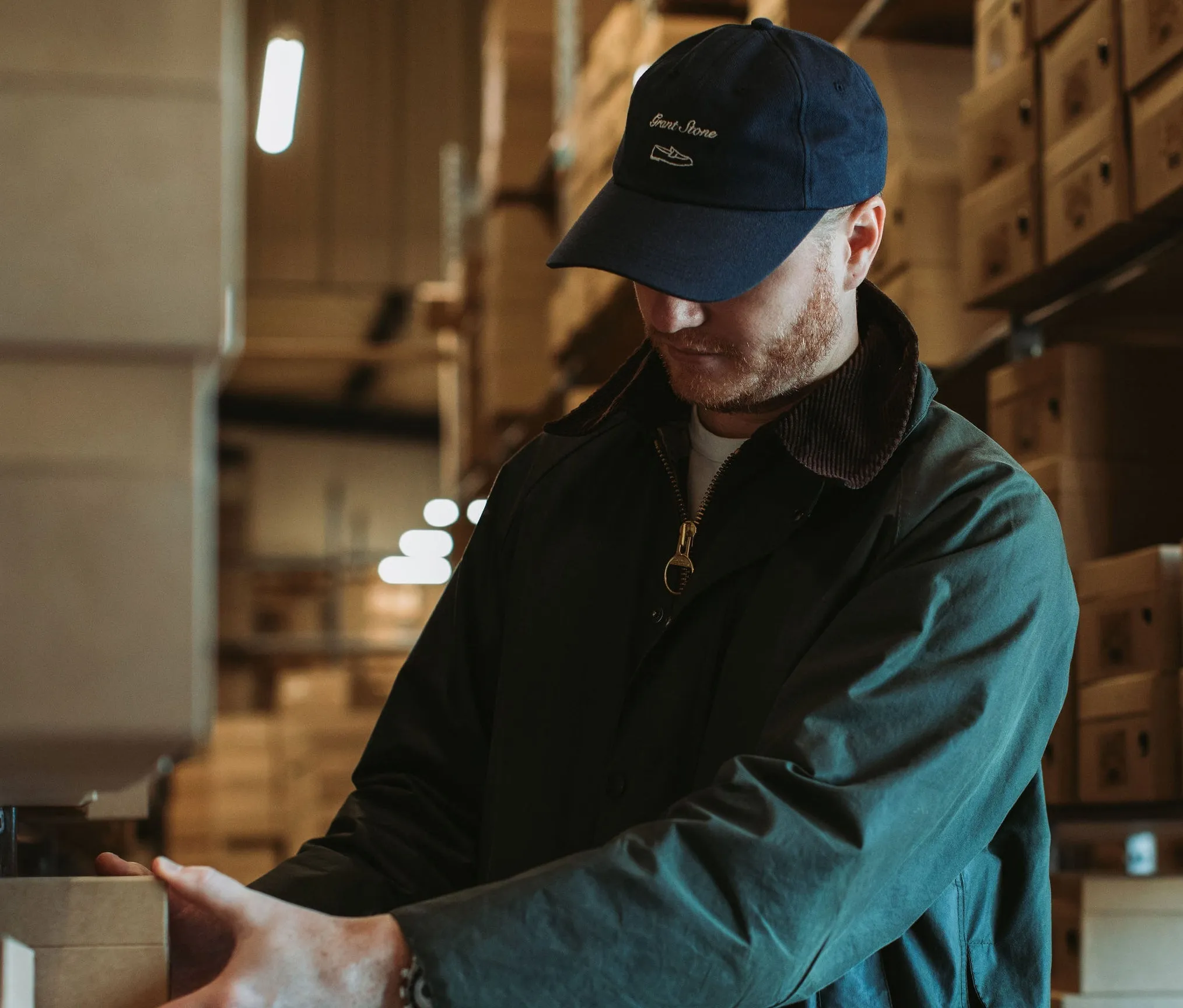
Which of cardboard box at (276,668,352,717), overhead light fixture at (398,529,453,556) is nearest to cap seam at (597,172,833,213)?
cardboard box at (276,668,352,717)

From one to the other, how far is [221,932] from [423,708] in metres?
0.53

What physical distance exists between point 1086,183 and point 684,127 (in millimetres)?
1418

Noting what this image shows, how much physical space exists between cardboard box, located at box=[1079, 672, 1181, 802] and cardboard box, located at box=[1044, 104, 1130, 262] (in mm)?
781

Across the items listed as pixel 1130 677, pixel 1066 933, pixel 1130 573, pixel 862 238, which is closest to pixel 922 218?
pixel 1130 573

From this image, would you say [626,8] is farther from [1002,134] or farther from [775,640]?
[775,640]

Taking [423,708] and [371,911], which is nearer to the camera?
[371,911]

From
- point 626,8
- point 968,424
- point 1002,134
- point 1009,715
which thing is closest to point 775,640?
point 1009,715

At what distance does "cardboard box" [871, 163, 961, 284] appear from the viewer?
11.0 ft

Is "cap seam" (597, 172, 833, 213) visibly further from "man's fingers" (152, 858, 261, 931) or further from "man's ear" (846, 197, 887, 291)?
"man's fingers" (152, 858, 261, 931)

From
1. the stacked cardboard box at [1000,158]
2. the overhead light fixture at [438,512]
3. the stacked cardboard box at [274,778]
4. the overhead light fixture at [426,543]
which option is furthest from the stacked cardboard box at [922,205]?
the overhead light fixture at [438,512]

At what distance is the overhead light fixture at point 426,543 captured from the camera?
14.1 metres

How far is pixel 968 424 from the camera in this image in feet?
5.49

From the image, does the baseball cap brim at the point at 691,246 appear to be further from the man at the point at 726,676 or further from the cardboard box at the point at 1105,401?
the cardboard box at the point at 1105,401

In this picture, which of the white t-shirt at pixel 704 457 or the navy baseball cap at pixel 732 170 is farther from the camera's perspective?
the white t-shirt at pixel 704 457
